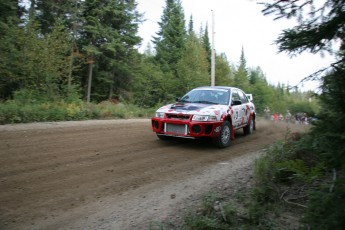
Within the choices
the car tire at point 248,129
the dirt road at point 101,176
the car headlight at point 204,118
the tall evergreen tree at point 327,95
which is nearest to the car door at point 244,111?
the car tire at point 248,129

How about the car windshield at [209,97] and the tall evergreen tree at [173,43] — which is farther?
the tall evergreen tree at [173,43]

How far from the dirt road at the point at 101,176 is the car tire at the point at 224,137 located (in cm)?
20

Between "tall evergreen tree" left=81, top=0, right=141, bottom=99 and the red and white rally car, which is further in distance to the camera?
"tall evergreen tree" left=81, top=0, right=141, bottom=99

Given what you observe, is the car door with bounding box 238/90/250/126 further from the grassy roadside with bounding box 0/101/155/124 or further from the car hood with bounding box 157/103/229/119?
the grassy roadside with bounding box 0/101/155/124

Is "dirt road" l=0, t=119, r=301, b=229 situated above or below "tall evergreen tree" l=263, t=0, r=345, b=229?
below

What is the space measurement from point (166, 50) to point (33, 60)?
28806mm

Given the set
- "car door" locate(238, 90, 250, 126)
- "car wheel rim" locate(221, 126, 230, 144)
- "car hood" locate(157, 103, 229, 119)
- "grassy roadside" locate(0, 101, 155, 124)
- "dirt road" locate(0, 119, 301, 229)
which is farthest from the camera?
"grassy roadside" locate(0, 101, 155, 124)

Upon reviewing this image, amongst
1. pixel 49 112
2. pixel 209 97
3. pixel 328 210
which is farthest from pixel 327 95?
pixel 49 112

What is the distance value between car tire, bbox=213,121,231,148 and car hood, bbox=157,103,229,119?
41 centimetres

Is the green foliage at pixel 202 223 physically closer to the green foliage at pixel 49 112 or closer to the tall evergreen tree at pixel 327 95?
the tall evergreen tree at pixel 327 95

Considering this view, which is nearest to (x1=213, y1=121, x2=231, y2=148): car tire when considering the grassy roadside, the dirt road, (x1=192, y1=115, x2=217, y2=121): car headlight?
the dirt road

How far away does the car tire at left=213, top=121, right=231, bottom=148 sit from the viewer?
26.4 feet

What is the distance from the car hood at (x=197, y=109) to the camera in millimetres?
7812

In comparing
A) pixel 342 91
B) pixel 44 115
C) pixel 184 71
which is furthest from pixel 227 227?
pixel 184 71
